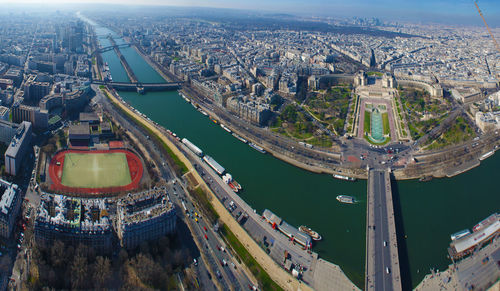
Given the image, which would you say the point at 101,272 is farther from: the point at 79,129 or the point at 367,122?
the point at 367,122

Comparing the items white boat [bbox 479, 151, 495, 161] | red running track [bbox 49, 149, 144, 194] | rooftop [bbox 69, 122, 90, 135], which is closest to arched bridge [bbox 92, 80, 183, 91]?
rooftop [bbox 69, 122, 90, 135]

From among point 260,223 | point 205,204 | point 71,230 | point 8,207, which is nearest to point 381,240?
point 260,223

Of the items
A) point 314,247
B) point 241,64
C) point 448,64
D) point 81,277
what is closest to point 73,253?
point 81,277

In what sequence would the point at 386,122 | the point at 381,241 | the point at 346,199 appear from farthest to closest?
the point at 386,122, the point at 346,199, the point at 381,241

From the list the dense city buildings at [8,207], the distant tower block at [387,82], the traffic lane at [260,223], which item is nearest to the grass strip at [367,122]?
the distant tower block at [387,82]

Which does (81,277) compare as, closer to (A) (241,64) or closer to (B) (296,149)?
(B) (296,149)
